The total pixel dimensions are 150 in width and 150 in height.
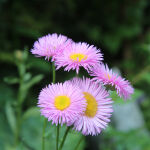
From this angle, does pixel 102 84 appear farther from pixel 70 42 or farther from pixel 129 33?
pixel 129 33

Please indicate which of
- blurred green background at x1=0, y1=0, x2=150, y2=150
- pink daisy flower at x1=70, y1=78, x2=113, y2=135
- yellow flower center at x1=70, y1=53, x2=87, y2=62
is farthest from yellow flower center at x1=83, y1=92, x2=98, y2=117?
blurred green background at x1=0, y1=0, x2=150, y2=150

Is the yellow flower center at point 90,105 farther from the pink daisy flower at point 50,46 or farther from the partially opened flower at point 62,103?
the pink daisy flower at point 50,46

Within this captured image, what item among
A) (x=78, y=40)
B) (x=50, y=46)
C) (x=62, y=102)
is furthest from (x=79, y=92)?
(x=78, y=40)

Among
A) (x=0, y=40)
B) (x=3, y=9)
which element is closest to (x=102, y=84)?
(x=0, y=40)

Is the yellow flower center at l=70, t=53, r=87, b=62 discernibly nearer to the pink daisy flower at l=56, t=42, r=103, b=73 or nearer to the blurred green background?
the pink daisy flower at l=56, t=42, r=103, b=73

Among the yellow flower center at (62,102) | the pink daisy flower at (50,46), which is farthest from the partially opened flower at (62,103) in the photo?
the pink daisy flower at (50,46)

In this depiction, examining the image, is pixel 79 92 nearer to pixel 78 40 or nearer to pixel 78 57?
pixel 78 57

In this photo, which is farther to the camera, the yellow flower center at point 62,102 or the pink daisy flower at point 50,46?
the pink daisy flower at point 50,46
